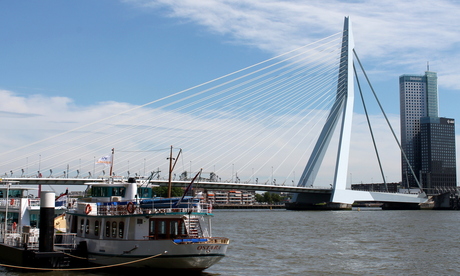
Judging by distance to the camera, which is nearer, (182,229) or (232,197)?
(182,229)

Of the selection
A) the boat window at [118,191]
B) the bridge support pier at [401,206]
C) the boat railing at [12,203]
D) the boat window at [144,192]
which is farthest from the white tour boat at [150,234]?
the bridge support pier at [401,206]

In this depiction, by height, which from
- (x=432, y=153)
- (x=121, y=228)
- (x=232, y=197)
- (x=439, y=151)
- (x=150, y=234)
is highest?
(x=439, y=151)

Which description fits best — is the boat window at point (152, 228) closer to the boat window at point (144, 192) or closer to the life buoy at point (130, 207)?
the life buoy at point (130, 207)

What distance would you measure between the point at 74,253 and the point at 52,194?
2.25 metres

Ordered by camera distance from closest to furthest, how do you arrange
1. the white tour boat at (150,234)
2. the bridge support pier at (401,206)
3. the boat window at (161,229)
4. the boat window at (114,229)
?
1. the white tour boat at (150,234)
2. the boat window at (161,229)
3. the boat window at (114,229)
4. the bridge support pier at (401,206)

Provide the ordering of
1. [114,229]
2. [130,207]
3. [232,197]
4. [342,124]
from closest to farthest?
[130,207] < [114,229] < [342,124] < [232,197]

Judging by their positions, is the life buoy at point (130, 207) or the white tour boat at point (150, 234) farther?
the life buoy at point (130, 207)

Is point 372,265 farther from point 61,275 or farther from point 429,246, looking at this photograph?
point 61,275

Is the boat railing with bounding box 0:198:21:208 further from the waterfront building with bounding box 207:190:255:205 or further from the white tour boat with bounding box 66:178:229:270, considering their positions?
the waterfront building with bounding box 207:190:255:205

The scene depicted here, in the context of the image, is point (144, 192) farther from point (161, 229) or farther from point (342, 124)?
point (342, 124)

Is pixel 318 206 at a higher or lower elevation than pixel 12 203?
lower

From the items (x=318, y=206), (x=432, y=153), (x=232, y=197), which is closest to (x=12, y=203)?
(x=318, y=206)

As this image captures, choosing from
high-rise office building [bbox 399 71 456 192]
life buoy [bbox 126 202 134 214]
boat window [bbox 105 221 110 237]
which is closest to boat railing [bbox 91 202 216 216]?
life buoy [bbox 126 202 134 214]

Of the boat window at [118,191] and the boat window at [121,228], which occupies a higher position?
the boat window at [118,191]
